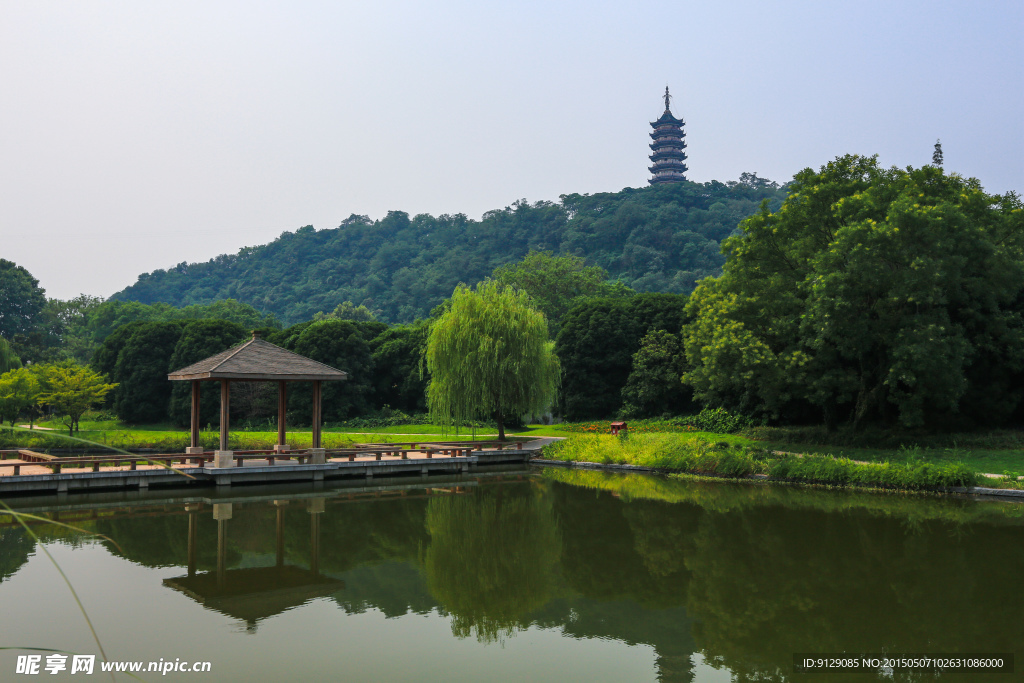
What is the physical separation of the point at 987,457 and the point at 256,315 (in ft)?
218

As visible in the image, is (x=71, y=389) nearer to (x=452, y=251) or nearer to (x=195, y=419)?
(x=195, y=419)

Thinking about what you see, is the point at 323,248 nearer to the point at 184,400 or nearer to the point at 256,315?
the point at 256,315

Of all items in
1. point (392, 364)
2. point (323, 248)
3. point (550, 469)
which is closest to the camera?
point (550, 469)

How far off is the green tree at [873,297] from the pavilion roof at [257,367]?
13458mm

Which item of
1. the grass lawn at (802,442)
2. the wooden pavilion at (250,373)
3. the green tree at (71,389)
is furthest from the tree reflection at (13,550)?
the green tree at (71,389)

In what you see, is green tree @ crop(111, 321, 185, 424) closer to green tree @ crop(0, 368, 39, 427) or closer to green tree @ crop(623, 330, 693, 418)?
green tree @ crop(0, 368, 39, 427)

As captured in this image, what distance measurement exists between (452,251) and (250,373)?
6876cm

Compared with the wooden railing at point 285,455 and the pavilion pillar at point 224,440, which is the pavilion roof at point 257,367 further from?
the wooden railing at point 285,455

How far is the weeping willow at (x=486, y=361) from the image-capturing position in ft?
95.1

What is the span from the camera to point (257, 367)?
75.8ft

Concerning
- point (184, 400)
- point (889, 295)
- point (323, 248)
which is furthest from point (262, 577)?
point (323, 248)

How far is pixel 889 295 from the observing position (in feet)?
75.2

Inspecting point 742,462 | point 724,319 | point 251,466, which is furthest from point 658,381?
point 251,466

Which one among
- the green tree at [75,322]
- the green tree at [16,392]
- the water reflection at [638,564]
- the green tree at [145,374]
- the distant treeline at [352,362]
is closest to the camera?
the water reflection at [638,564]
